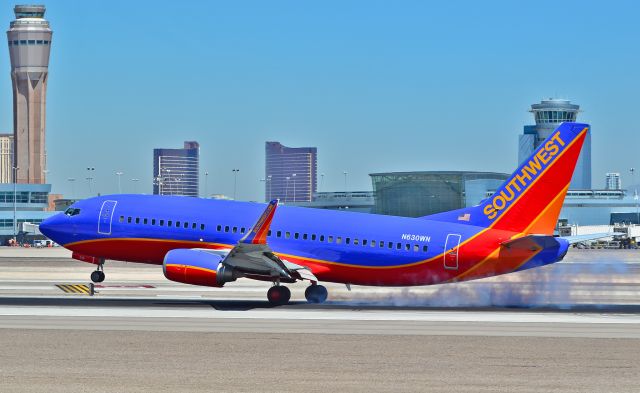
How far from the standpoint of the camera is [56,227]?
55688 millimetres

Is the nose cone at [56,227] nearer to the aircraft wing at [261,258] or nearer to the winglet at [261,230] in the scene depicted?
the aircraft wing at [261,258]

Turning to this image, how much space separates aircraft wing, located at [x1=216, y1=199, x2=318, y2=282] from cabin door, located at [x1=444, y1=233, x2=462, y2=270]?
21.3 ft

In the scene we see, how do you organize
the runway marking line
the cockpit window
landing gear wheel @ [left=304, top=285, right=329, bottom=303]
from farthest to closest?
the runway marking line < the cockpit window < landing gear wheel @ [left=304, top=285, right=329, bottom=303]

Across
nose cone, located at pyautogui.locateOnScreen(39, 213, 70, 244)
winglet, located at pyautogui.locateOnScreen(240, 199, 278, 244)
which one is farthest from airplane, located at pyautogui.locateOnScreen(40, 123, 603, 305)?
nose cone, located at pyautogui.locateOnScreen(39, 213, 70, 244)

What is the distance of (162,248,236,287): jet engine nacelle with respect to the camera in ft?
157

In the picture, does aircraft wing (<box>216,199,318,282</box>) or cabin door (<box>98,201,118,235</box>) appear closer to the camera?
aircraft wing (<box>216,199,318,282</box>)

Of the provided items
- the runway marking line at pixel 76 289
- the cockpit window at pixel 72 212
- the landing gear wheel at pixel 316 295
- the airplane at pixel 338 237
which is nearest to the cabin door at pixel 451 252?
the airplane at pixel 338 237

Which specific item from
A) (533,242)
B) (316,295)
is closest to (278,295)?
(316,295)

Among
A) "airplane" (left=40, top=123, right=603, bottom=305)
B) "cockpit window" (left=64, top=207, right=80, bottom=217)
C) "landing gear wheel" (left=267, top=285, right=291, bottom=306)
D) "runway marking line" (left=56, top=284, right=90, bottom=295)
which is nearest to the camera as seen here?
"airplane" (left=40, top=123, right=603, bottom=305)

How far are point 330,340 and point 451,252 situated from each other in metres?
14.6

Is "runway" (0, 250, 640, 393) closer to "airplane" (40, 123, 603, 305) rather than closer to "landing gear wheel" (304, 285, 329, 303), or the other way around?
"landing gear wheel" (304, 285, 329, 303)

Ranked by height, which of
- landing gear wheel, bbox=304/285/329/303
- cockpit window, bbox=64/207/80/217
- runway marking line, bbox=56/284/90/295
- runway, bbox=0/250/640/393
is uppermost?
Answer: cockpit window, bbox=64/207/80/217

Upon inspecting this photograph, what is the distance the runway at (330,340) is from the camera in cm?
2736

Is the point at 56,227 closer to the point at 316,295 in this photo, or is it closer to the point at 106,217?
the point at 106,217
